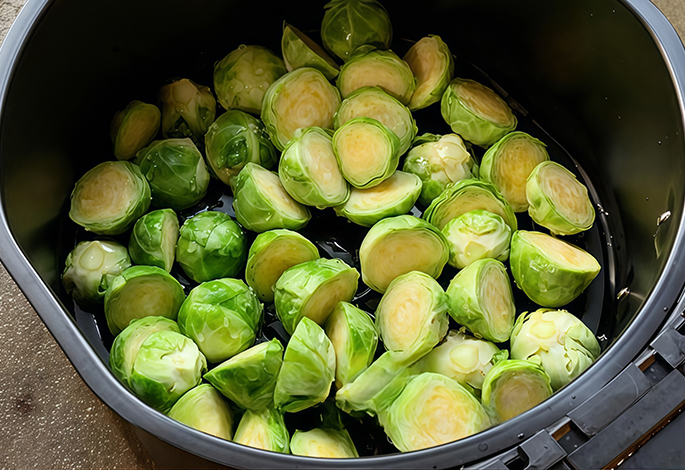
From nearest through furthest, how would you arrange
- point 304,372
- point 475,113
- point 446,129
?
point 304,372 < point 475,113 < point 446,129

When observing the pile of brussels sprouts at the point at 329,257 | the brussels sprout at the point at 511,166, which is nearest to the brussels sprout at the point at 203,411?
the pile of brussels sprouts at the point at 329,257

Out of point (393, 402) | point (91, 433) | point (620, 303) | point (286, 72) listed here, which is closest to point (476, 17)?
point (286, 72)

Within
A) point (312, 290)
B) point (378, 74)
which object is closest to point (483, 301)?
point (312, 290)

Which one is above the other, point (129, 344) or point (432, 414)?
point (432, 414)

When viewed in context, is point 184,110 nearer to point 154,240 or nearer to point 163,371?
point 154,240

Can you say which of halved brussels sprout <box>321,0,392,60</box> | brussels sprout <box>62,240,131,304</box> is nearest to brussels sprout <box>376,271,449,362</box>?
brussels sprout <box>62,240,131,304</box>

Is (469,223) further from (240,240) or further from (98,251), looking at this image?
(98,251)

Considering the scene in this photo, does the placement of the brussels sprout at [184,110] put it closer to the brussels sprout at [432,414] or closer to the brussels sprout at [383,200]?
the brussels sprout at [383,200]
